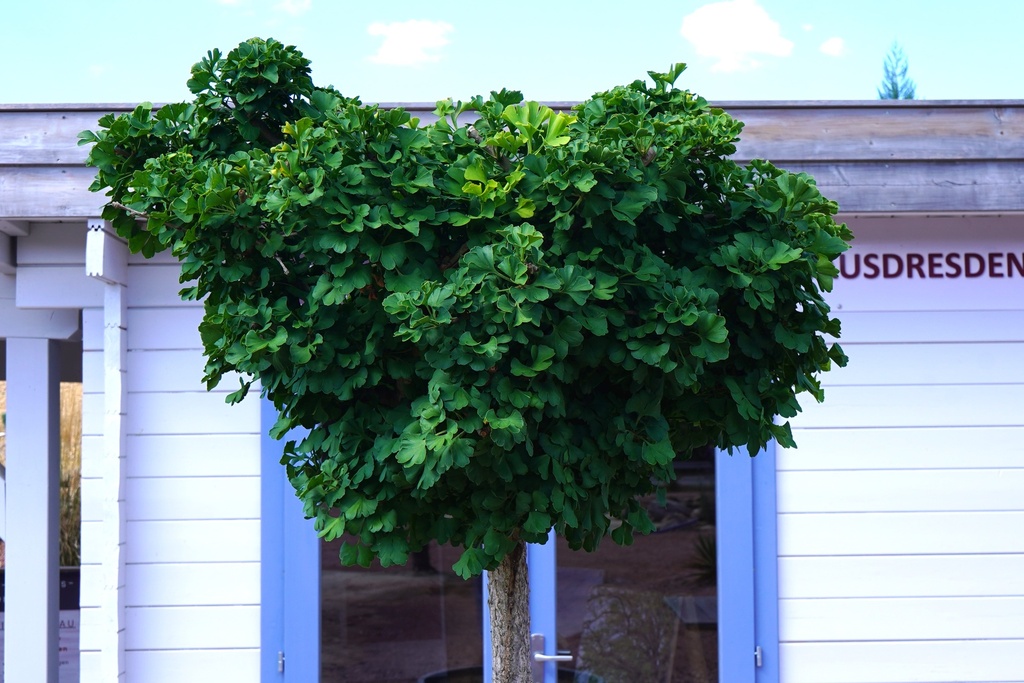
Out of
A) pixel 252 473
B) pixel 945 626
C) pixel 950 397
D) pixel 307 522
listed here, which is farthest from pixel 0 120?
pixel 945 626

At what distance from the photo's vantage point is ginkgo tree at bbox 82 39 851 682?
5.69 ft

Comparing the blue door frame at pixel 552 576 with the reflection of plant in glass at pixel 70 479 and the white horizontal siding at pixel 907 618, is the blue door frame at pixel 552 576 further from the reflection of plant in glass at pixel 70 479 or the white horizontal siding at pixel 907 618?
the reflection of plant in glass at pixel 70 479

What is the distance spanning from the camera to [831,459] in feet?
12.2

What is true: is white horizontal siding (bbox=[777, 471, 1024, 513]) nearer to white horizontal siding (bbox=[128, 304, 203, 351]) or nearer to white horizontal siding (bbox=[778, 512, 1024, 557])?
white horizontal siding (bbox=[778, 512, 1024, 557])

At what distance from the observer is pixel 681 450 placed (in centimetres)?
213

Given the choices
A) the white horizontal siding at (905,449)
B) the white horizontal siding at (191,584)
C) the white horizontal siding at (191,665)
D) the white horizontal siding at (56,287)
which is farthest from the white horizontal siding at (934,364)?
the white horizontal siding at (56,287)

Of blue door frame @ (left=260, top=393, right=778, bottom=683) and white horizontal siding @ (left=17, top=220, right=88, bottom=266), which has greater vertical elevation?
white horizontal siding @ (left=17, top=220, right=88, bottom=266)

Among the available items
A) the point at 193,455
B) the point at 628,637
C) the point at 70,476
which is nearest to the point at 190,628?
the point at 193,455

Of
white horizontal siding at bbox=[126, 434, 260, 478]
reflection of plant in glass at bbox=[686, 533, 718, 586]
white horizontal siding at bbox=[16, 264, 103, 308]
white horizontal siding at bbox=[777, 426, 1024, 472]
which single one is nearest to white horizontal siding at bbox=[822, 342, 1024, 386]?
white horizontal siding at bbox=[777, 426, 1024, 472]

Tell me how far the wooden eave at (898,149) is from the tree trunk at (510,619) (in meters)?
1.81

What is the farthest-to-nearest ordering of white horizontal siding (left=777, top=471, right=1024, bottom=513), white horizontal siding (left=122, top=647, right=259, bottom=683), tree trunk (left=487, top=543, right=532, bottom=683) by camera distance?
1. white horizontal siding (left=777, top=471, right=1024, bottom=513)
2. white horizontal siding (left=122, top=647, right=259, bottom=683)
3. tree trunk (left=487, top=543, right=532, bottom=683)

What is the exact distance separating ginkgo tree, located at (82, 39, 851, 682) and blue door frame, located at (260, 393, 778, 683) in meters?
1.65

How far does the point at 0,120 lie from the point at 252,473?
4.80 feet

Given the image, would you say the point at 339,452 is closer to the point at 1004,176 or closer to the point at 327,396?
the point at 327,396
